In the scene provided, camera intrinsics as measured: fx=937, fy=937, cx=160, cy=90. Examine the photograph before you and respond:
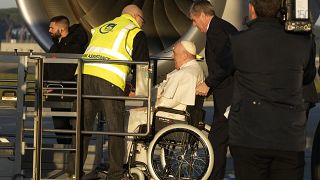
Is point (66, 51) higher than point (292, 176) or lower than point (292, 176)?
higher

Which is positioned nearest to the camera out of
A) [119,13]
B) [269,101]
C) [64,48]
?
[269,101]

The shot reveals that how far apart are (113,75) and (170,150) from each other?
791 millimetres

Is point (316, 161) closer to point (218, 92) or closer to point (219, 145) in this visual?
point (219, 145)

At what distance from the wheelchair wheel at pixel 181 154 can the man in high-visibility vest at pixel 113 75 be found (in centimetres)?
30

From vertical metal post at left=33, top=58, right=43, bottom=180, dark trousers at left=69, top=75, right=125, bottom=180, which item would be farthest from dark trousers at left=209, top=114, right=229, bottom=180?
vertical metal post at left=33, top=58, right=43, bottom=180

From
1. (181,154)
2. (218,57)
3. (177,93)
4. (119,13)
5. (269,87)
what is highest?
(119,13)

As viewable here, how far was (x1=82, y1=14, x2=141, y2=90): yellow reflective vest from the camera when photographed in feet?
24.5

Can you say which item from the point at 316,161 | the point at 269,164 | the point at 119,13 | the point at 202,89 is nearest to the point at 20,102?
the point at 202,89

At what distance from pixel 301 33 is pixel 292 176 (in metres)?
0.73

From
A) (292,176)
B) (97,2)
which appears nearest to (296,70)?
(292,176)

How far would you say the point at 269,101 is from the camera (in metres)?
4.69

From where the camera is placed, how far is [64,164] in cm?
896

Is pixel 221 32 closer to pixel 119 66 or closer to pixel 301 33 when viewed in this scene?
pixel 119 66

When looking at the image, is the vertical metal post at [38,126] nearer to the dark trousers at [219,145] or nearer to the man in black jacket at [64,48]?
the dark trousers at [219,145]
